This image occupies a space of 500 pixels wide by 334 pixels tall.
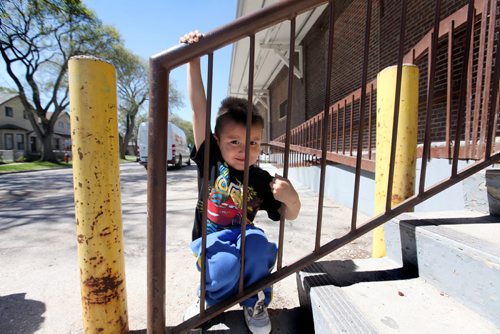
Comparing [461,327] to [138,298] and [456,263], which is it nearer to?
[456,263]

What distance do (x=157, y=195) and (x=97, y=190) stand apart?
0.27m

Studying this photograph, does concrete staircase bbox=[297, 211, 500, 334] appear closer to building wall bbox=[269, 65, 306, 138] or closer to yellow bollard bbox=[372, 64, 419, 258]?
yellow bollard bbox=[372, 64, 419, 258]

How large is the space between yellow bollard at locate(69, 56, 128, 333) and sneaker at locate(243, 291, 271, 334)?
0.53 metres

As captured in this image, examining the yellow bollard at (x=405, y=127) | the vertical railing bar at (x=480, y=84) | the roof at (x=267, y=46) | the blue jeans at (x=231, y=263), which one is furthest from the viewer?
the roof at (x=267, y=46)

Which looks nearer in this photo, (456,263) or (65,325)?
(456,263)

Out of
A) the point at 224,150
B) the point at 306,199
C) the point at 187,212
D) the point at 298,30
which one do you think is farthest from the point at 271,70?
the point at 224,150

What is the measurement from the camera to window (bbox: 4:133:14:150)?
3061 centimetres

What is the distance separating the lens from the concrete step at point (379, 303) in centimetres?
98

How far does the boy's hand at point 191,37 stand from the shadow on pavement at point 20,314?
1522 millimetres

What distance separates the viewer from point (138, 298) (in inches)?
64.3

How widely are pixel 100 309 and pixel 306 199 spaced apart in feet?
13.7

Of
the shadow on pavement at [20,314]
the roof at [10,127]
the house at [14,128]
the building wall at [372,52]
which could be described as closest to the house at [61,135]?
the house at [14,128]

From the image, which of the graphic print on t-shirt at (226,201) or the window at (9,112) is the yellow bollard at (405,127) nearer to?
the graphic print on t-shirt at (226,201)

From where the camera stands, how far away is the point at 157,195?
3.23 feet
